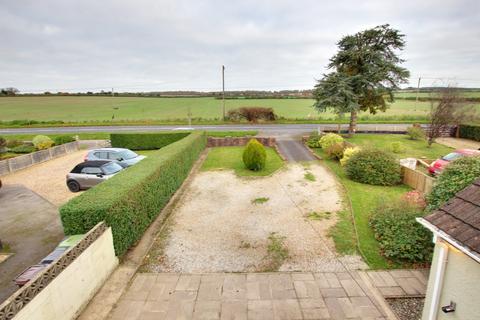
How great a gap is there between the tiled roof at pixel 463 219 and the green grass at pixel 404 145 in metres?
14.8

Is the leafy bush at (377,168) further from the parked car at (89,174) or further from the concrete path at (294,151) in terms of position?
the parked car at (89,174)

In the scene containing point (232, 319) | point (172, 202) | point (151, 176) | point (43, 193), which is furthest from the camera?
point (43, 193)

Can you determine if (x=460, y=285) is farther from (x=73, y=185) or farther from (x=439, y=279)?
(x=73, y=185)

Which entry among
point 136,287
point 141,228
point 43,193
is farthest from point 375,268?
point 43,193

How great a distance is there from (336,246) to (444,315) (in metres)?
4.09

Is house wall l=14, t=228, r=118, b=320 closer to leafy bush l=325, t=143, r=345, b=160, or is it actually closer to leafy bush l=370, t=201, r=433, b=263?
leafy bush l=370, t=201, r=433, b=263

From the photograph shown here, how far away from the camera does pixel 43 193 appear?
13.4m

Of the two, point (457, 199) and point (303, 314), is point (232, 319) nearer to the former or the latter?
point (303, 314)

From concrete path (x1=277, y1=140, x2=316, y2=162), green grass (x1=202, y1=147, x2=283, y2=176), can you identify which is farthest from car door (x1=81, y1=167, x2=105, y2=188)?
concrete path (x1=277, y1=140, x2=316, y2=162)

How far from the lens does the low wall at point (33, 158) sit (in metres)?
17.2

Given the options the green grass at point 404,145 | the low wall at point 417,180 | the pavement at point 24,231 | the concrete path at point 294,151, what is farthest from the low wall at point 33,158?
the green grass at point 404,145

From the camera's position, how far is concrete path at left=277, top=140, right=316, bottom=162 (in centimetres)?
1926

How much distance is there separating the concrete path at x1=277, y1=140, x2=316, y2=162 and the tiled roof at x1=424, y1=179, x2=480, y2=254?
14.7 meters

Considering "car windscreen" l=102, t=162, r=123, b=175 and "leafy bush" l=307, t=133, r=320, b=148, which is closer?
"car windscreen" l=102, t=162, r=123, b=175
